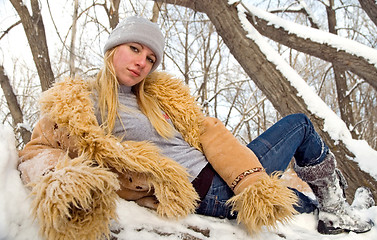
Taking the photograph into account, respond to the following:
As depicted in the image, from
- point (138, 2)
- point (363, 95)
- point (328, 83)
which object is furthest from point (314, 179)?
point (328, 83)

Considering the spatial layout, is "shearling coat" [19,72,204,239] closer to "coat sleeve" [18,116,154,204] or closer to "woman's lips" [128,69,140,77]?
"coat sleeve" [18,116,154,204]

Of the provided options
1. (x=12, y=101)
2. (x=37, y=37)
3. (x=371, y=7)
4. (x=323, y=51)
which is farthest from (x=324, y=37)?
(x=12, y=101)

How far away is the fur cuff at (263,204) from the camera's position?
1130 mm

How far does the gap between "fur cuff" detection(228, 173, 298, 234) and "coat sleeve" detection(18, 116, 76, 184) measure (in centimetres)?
74

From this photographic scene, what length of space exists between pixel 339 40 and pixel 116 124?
251cm

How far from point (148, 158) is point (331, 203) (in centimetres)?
113

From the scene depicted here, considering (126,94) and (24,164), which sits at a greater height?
(126,94)

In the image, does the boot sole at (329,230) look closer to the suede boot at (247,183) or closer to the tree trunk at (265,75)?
the suede boot at (247,183)

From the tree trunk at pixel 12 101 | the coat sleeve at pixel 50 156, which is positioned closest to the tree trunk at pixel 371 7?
the coat sleeve at pixel 50 156

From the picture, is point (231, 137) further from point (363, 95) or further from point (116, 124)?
point (363, 95)

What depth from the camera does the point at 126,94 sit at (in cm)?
147

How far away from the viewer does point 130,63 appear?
4.56ft

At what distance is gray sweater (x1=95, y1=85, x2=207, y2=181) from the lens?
4.16 ft

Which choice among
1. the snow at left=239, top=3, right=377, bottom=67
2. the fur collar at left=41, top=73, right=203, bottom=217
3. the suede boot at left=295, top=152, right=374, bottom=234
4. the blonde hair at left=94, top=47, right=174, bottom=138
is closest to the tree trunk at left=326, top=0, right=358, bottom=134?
the snow at left=239, top=3, right=377, bottom=67
